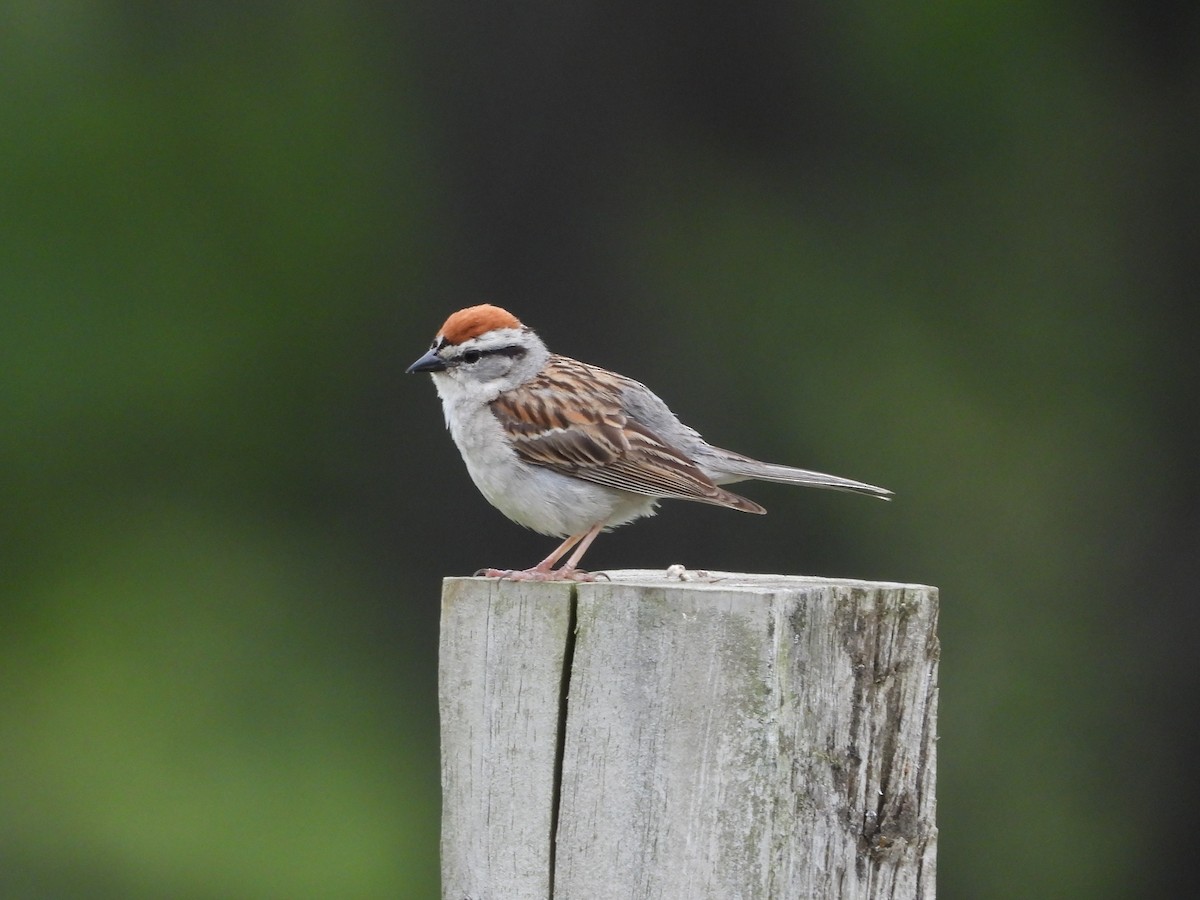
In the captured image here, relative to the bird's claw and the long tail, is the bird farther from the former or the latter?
the bird's claw

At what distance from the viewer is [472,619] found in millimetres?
3100

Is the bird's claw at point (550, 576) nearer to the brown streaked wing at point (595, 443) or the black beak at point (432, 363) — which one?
the brown streaked wing at point (595, 443)

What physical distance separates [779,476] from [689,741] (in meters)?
1.78

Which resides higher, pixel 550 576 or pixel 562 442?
pixel 562 442

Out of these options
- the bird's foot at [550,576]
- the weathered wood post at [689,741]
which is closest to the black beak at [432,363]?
the bird's foot at [550,576]

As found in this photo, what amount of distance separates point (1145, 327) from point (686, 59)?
3.03 meters

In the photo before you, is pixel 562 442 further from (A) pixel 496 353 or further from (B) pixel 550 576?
(B) pixel 550 576

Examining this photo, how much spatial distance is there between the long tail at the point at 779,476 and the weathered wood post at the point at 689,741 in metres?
1.15

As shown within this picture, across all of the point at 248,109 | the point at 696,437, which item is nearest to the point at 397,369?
the point at 248,109

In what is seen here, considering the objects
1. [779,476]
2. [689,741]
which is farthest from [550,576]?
[779,476]

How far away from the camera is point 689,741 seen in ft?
9.22

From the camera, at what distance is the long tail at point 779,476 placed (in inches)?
168

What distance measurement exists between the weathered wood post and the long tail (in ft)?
3.78

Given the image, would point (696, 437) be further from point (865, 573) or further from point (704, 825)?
point (865, 573)
